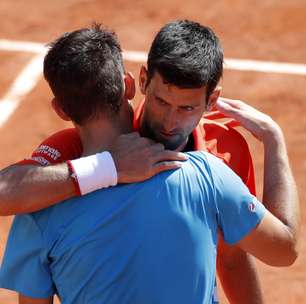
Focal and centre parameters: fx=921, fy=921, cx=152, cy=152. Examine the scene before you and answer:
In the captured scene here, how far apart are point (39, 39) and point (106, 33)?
681 centimetres

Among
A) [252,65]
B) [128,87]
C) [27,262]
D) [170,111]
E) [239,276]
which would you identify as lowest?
[252,65]

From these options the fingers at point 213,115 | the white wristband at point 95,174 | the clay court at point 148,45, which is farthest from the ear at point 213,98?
the clay court at point 148,45

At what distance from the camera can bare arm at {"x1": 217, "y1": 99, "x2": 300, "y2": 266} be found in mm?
3158

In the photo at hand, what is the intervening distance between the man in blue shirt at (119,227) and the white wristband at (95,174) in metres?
0.03

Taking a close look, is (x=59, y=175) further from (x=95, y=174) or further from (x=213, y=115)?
(x=213, y=115)

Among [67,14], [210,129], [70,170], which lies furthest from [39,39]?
[70,170]

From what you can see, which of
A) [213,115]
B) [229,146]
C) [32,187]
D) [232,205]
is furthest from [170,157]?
[213,115]

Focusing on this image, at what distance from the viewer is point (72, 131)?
11.4ft

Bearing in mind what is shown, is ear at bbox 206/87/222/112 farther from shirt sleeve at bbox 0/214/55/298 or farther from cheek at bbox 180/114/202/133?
shirt sleeve at bbox 0/214/55/298

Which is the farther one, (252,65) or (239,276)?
(252,65)

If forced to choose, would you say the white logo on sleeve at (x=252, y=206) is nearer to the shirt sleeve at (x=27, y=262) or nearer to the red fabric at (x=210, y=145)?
the red fabric at (x=210, y=145)

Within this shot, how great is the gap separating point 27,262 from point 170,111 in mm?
769

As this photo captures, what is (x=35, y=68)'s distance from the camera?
9.32 m

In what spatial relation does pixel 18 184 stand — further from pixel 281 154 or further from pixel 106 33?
pixel 281 154
